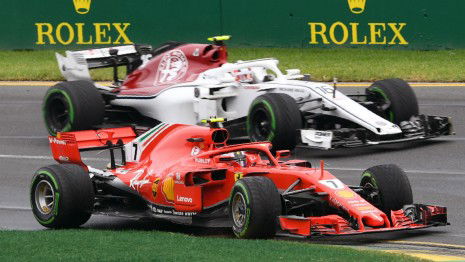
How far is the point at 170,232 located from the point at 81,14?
15.6 metres

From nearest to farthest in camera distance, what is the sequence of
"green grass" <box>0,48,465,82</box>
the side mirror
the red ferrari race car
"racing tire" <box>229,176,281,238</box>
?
1. "racing tire" <box>229,176,281,238</box>
2. the red ferrari race car
3. the side mirror
4. "green grass" <box>0,48,465,82</box>

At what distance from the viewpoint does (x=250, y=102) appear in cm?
1875

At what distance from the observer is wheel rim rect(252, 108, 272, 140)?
17.9 metres

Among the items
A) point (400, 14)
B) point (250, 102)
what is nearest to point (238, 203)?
point (250, 102)

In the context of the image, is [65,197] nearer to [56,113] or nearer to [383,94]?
[56,113]

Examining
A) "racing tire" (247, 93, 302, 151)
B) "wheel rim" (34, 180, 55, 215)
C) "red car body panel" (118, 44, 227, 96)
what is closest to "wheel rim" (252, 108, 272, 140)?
"racing tire" (247, 93, 302, 151)

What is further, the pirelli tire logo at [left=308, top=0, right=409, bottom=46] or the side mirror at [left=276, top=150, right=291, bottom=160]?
the pirelli tire logo at [left=308, top=0, right=409, bottom=46]

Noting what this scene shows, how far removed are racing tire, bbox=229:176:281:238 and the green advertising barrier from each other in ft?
47.4

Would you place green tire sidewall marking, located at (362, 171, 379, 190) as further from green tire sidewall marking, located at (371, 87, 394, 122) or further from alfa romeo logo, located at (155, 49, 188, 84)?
alfa romeo logo, located at (155, 49, 188, 84)

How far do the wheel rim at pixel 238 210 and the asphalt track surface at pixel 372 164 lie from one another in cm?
78

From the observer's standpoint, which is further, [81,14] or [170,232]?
[81,14]

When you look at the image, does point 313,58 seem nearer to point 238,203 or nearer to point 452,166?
point 452,166

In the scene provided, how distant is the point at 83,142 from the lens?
14.7 m

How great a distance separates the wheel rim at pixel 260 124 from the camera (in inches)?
706
